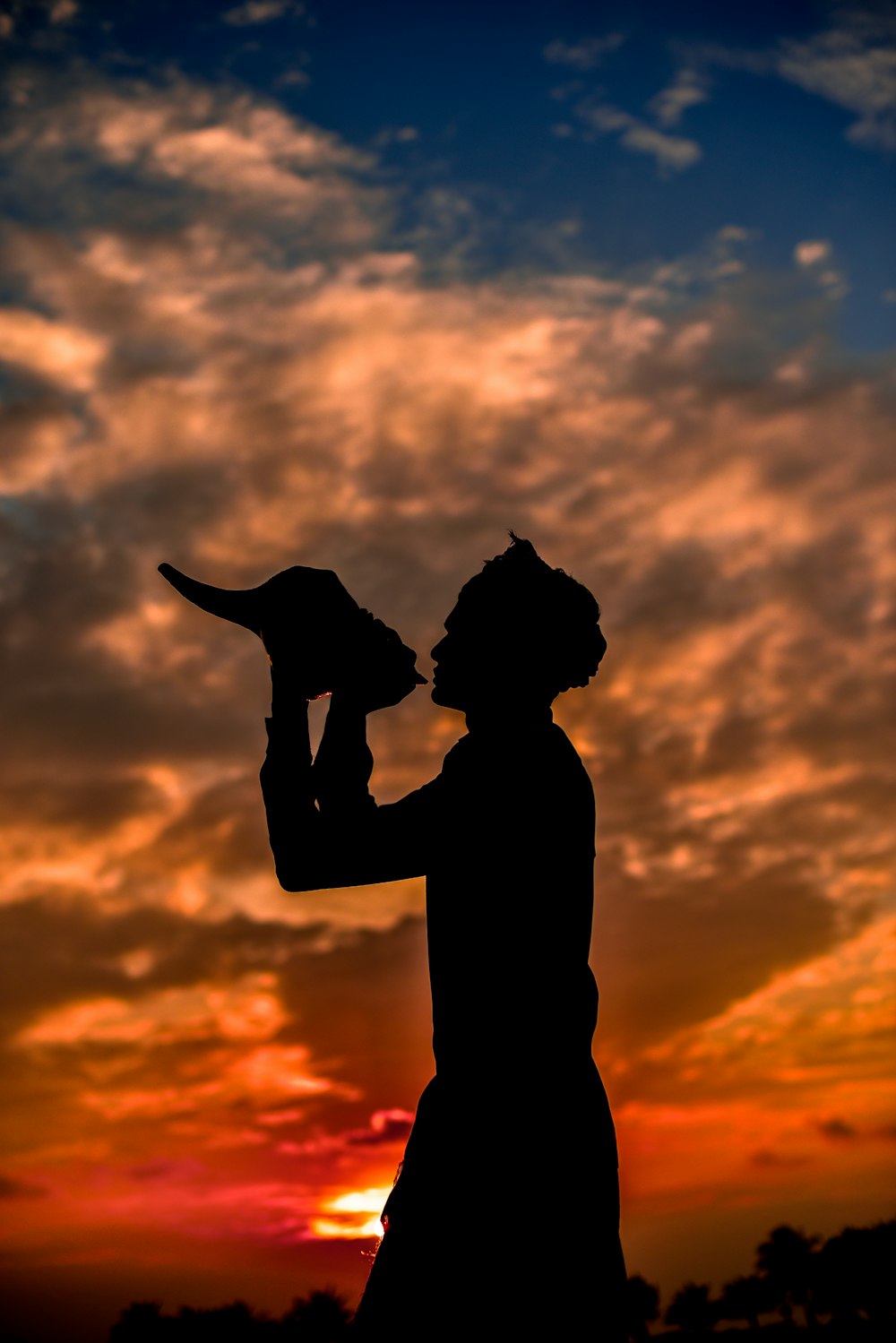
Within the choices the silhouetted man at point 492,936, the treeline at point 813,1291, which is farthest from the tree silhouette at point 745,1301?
the silhouetted man at point 492,936

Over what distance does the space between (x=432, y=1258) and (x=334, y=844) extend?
1.40m

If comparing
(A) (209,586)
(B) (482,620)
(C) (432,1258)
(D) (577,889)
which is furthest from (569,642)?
(C) (432,1258)

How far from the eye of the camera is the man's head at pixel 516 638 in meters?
4.47

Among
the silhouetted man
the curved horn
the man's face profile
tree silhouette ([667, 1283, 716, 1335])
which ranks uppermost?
the curved horn

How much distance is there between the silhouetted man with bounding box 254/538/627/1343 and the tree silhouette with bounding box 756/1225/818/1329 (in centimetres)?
8408

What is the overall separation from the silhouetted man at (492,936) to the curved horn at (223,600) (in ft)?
0.40

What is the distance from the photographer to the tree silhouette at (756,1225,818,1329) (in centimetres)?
7675

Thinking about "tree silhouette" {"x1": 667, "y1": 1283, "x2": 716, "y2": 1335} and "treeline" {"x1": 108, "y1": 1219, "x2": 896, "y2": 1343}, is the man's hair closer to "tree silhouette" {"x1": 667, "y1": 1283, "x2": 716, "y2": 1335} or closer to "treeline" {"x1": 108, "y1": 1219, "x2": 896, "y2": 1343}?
"treeline" {"x1": 108, "y1": 1219, "x2": 896, "y2": 1343}

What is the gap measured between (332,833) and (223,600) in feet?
3.56

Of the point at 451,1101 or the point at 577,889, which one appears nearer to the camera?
the point at 451,1101

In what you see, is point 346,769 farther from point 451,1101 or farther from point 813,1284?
point 813,1284

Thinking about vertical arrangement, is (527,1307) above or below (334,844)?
below

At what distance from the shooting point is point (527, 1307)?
362cm

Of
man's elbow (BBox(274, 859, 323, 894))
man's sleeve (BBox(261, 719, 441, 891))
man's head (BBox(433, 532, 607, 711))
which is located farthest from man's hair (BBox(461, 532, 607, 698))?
man's elbow (BBox(274, 859, 323, 894))
